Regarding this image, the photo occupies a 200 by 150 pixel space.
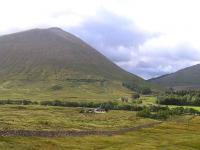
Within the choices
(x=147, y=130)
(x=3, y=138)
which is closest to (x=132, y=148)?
(x=3, y=138)

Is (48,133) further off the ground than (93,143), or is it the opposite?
(48,133)

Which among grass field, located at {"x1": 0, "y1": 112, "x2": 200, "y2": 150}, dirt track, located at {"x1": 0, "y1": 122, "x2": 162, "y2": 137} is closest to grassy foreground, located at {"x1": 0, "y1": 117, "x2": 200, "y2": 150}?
grass field, located at {"x1": 0, "y1": 112, "x2": 200, "y2": 150}

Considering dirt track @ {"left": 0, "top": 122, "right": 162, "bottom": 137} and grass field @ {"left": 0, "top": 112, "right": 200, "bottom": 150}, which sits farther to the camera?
dirt track @ {"left": 0, "top": 122, "right": 162, "bottom": 137}

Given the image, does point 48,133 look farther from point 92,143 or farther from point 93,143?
point 93,143

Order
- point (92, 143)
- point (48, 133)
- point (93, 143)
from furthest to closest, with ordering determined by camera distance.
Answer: point (93, 143) < point (92, 143) < point (48, 133)

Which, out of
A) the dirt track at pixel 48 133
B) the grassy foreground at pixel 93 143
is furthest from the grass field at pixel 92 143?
the dirt track at pixel 48 133

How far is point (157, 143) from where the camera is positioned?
140 meters

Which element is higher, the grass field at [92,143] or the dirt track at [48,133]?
the dirt track at [48,133]

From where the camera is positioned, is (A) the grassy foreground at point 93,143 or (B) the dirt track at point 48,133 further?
(B) the dirt track at point 48,133

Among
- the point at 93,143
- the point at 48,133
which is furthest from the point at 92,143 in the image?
the point at 48,133

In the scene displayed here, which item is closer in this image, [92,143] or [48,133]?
[48,133]

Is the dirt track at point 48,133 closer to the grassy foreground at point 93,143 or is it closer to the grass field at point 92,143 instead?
the grass field at point 92,143

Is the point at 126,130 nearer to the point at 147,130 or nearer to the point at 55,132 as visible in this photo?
the point at 147,130

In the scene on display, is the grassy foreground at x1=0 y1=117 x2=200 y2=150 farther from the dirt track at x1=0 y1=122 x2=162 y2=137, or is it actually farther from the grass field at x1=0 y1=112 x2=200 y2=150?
the dirt track at x1=0 y1=122 x2=162 y2=137
